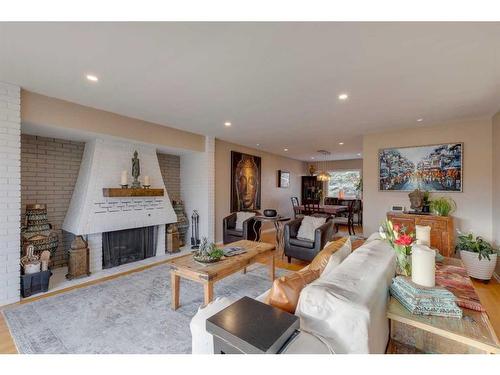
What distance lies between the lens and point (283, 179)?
8.02 m

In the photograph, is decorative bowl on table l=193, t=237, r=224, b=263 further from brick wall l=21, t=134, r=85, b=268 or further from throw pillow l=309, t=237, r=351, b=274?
brick wall l=21, t=134, r=85, b=268

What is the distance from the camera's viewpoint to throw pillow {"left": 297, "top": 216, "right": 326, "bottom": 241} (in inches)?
153

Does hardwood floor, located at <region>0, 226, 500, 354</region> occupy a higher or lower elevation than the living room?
lower

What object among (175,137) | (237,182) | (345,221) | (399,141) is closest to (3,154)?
(175,137)

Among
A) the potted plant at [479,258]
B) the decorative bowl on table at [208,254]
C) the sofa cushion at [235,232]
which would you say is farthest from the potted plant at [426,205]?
the decorative bowl on table at [208,254]

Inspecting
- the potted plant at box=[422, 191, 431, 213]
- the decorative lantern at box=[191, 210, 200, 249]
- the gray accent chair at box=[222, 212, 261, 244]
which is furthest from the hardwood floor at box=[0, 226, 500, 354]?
the decorative lantern at box=[191, 210, 200, 249]

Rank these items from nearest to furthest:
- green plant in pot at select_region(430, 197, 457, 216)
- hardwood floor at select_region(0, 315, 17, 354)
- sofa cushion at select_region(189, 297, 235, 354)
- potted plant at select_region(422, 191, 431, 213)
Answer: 1. sofa cushion at select_region(189, 297, 235, 354)
2. hardwood floor at select_region(0, 315, 17, 354)
3. green plant in pot at select_region(430, 197, 457, 216)
4. potted plant at select_region(422, 191, 431, 213)

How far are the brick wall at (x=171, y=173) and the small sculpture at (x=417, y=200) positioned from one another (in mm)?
4940

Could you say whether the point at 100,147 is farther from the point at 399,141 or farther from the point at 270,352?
the point at 399,141

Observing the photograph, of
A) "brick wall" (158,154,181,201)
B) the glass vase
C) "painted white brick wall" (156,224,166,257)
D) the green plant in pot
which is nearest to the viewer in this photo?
the glass vase

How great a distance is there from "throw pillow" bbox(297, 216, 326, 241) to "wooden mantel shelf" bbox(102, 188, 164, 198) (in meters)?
2.80

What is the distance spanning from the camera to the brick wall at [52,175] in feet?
11.2

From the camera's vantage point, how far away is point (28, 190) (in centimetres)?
340
